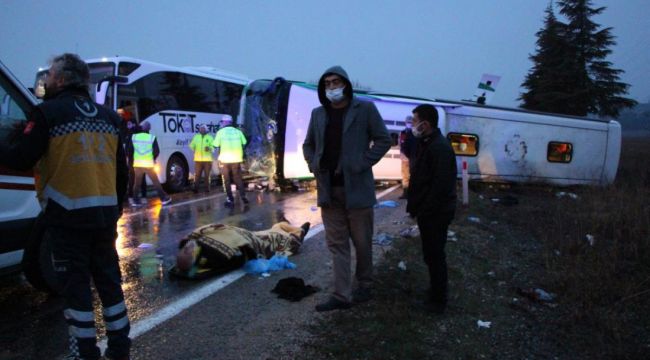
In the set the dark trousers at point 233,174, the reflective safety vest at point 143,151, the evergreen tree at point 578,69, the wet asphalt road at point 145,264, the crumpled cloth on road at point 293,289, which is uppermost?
the evergreen tree at point 578,69

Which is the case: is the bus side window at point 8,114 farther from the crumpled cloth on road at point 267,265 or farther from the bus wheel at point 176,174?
the bus wheel at point 176,174

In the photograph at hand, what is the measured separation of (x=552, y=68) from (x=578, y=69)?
1.29 metres

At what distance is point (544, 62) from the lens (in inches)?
1053

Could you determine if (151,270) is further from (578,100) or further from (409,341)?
(578,100)

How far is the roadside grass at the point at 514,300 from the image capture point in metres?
3.71

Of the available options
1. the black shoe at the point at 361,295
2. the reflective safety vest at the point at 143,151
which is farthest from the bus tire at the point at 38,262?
the reflective safety vest at the point at 143,151

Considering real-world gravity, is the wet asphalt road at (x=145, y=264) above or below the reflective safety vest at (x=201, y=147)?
below

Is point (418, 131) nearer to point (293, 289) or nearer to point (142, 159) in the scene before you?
point (293, 289)

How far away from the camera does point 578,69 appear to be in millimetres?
25125

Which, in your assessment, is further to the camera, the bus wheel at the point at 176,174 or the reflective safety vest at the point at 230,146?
the bus wheel at the point at 176,174

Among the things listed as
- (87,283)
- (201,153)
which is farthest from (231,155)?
(87,283)

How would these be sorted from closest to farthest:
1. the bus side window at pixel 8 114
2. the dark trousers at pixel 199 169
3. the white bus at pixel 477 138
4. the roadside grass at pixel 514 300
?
the roadside grass at pixel 514 300 < the bus side window at pixel 8 114 < the white bus at pixel 477 138 < the dark trousers at pixel 199 169

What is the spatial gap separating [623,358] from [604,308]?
1.08 metres

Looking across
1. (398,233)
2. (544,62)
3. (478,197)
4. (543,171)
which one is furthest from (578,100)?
(398,233)
